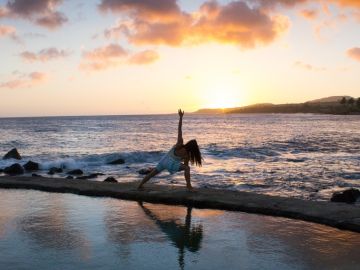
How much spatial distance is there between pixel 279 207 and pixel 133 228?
3395 millimetres

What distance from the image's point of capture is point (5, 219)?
357 inches

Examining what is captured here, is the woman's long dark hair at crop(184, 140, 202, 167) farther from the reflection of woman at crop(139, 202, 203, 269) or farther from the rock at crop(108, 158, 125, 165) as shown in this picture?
the rock at crop(108, 158, 125, 165)

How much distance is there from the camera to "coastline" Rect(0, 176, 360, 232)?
8.98 metres

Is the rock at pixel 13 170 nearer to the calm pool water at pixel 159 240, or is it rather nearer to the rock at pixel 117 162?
the rock at pixel 117 162

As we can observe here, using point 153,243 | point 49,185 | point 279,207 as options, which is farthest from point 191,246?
point 49,185

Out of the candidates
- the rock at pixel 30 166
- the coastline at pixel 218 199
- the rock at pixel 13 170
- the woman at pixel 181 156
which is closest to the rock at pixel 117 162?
the rock at pixel 30 166

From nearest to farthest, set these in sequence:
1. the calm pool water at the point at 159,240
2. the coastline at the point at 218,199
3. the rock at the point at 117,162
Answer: the calm pool water at the point at 159,240 < the coastline at the point at 218,199 < the rock at the point at 117,162

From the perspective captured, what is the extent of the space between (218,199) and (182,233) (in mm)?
2440

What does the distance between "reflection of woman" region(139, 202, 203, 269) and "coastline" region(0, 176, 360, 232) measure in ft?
3.85

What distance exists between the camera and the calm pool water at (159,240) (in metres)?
6.54

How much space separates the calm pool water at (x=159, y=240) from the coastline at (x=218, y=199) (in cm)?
30

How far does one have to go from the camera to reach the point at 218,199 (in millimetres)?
10422

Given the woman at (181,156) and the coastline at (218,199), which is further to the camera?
the woman at (181,156)

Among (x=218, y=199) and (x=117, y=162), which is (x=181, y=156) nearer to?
(x=218, y=199)
